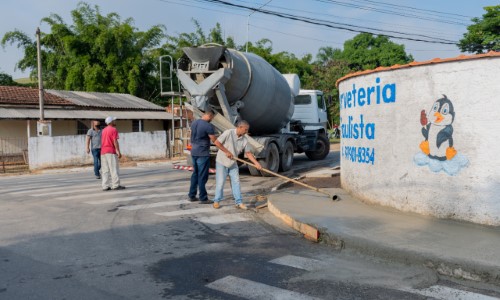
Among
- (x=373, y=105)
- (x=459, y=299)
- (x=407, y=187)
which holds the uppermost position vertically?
(x=373, y=105)

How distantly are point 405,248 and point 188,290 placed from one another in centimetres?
263

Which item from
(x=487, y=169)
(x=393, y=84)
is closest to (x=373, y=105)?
(x=393, y=84)

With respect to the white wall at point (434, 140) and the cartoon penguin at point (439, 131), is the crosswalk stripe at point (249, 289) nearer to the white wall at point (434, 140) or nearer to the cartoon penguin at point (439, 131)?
the white wall at point (434, 140)

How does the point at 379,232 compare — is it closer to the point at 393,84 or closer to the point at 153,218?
the point at 393,84

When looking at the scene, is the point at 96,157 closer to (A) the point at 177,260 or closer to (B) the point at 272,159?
(B) the point at 272,159

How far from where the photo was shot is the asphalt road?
4.33 metres

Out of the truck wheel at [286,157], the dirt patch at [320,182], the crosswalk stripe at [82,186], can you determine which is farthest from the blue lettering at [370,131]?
the truck wheel at [286,157]

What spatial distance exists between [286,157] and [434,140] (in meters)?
8.51

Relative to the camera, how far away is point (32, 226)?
6.95 metres

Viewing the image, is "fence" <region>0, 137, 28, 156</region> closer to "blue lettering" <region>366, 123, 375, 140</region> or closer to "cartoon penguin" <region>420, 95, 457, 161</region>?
"blue lettering" <region>366, 123, 375, 140</region>

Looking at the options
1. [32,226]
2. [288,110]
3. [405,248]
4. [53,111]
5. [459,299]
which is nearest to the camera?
[459,299]

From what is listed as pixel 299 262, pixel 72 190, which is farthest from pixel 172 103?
→ pixel 299 262

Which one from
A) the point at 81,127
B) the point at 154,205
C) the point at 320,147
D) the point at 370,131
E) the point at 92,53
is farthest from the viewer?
the point at 92,53

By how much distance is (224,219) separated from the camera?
7.66 m
